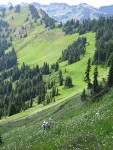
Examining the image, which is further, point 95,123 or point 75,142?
point 95,123

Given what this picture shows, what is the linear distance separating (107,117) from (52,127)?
14191 millimetres

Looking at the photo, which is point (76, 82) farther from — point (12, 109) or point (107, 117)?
point (107, 117)

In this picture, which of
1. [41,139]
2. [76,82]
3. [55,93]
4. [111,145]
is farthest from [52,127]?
[76,82]

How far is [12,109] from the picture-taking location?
146250mm

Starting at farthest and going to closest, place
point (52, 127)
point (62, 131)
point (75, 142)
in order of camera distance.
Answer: point (52, 127) < point (62, 131) < point (75, 142)

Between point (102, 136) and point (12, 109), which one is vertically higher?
point (102, 136)

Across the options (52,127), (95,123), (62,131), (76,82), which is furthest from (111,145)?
(76,82)

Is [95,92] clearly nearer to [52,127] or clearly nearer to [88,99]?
[88,99]

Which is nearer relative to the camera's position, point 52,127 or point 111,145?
point 111,145

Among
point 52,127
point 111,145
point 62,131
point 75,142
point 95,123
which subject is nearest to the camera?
point 111,145

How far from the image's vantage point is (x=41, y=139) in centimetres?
4544

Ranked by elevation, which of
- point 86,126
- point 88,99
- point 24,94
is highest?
point 86,126

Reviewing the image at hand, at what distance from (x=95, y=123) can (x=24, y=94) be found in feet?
519

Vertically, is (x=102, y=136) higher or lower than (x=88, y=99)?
higher
